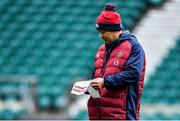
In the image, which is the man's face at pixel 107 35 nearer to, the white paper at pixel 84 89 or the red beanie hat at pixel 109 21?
the red beanie hat at pixel 109 21

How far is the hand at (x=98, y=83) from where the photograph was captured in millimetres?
4340

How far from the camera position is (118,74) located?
4.36m

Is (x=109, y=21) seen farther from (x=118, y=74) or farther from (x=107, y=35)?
(x=118, y=74)

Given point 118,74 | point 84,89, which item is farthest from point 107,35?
point 84,89

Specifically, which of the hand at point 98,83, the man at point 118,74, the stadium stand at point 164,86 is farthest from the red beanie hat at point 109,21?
the stadium stand at point 164,86

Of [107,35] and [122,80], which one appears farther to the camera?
[107,35]

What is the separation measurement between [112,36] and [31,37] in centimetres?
725

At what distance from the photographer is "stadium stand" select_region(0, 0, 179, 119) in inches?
419

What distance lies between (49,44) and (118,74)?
7114 mm

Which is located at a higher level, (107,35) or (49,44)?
(107,35)

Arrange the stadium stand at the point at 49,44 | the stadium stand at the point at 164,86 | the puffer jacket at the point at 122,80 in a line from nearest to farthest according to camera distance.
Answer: the puffer jacket at the point at 122,80 < the stadium stand at the point at 164,86 < the stadium stand at the point at 49,44

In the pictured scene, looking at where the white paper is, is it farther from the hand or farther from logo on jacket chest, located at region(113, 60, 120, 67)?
logo on jacket chest, located at region(113, 60, 120, 67)

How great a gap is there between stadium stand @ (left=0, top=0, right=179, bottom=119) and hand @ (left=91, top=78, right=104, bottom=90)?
18.7ft

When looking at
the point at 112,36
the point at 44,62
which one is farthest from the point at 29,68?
the point at 112,36
